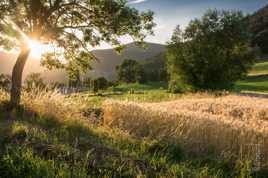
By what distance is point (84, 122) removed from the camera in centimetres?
891

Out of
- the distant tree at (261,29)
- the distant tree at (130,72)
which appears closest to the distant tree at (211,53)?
the distant tree at (261,29)

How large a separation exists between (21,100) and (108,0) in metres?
4.37

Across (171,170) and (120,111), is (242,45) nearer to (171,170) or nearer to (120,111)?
(120,111)

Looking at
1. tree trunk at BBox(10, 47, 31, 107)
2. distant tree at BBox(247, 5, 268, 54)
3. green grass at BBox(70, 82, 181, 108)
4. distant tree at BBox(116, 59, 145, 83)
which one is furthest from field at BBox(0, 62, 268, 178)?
distant tree at BBox(116, 59, 145, 83)

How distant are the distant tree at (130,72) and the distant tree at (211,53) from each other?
51.3 meters

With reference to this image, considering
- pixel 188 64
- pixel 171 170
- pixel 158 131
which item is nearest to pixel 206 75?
pixel 188 64

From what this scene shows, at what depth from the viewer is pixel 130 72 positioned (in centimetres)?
8944

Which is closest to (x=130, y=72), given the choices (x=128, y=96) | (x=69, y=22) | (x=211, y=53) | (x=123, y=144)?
(x=211, y=53)

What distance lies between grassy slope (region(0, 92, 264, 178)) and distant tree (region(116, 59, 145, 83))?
79102 millimetres

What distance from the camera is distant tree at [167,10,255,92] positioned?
33531 mm

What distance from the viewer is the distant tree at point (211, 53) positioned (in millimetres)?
33531

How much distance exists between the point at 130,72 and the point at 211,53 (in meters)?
56.8

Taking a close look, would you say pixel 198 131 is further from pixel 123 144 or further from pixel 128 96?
pixel 128 96

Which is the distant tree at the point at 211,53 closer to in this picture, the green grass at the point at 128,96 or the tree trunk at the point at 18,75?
the green grass at the point at 128,96
